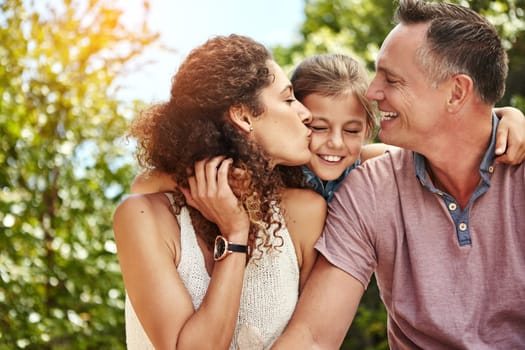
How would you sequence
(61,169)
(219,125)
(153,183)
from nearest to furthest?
1. (219,125)
2. (153,183)
3. (61,169)

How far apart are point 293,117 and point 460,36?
0.65m

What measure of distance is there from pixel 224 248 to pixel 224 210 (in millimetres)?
122

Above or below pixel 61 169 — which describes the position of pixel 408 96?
above

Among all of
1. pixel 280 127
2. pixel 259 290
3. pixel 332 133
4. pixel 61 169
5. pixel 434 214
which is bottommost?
pixel 61 169

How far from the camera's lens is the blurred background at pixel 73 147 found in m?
3.83

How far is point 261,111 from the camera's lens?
8.10ft

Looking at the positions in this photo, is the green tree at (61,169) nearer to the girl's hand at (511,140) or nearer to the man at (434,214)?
the man at (434,214)

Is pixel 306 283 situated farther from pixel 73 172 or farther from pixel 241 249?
pixel 73 172

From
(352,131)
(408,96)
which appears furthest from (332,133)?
(408,96)

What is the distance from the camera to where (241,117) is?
246cm

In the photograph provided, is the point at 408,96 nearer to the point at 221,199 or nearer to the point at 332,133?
the point at 332,133

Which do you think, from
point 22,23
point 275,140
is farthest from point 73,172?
point 275,140

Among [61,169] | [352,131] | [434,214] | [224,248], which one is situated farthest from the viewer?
[61,169]

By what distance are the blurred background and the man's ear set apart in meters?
1.38
